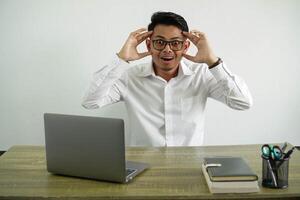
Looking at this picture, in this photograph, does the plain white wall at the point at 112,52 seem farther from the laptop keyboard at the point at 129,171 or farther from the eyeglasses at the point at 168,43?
the laptop keyboard at the point at 129,171

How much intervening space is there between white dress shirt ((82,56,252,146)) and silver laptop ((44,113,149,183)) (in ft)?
2.37

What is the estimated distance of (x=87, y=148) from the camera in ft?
4.48

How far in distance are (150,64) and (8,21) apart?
3.25ft

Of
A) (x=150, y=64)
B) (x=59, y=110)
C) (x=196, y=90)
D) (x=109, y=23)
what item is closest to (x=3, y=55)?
(x=59, y=110)

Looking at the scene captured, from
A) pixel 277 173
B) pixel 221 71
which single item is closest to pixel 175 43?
pixel 221 71

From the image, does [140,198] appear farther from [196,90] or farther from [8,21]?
[8,21]

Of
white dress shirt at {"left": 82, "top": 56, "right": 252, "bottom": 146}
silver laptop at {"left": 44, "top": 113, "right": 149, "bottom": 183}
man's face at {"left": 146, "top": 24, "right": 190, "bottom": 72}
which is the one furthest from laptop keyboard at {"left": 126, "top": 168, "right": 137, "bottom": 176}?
man's face at {"left": 146, "top": 24, "right": 190, "bottom": 72}

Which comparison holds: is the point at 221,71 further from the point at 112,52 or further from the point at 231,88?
the point at 112,52

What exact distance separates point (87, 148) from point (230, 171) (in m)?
0.51

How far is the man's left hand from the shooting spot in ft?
6.82

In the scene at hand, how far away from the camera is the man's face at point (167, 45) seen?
6.88 ft

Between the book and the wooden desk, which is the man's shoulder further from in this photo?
the book

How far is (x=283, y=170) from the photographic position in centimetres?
128

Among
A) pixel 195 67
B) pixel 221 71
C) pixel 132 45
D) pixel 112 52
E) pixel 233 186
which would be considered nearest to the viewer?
pixel 233 186
